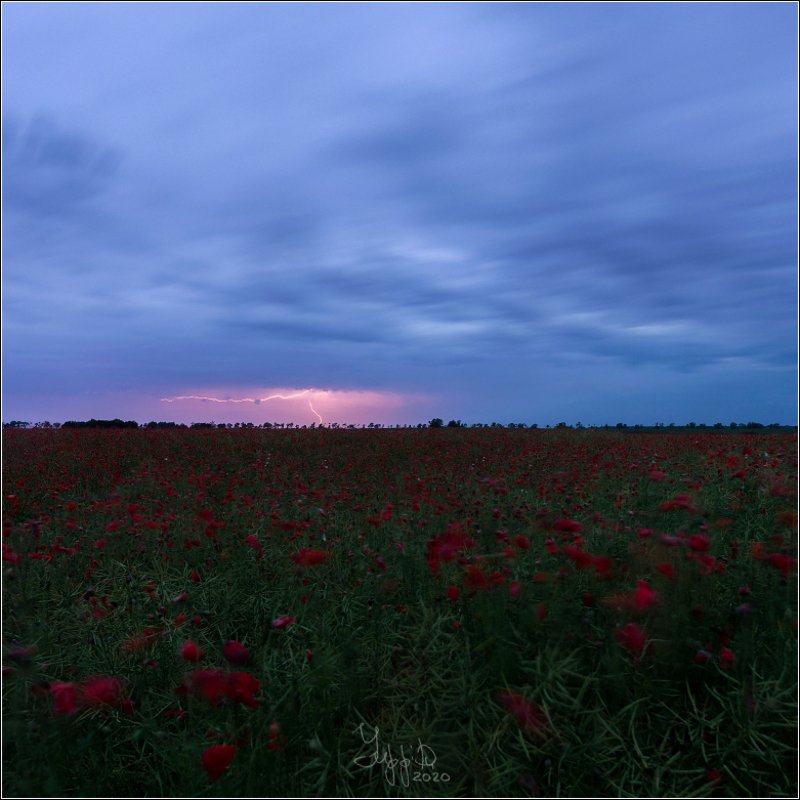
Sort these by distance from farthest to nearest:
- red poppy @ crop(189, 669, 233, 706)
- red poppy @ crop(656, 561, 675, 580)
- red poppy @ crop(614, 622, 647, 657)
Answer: red poppy @ crop(656, 561, 675, 580) → red poppy @ crop(614, 622, 647, 657) → red poppy @ crop(189, 669, 233, 706)

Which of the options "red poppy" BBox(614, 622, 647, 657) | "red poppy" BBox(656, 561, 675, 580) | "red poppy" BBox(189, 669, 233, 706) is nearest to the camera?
"red poppy" BBox(189, 669, 233, 706)

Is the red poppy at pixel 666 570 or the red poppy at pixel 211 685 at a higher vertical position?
the red poppy at pixel 666 570

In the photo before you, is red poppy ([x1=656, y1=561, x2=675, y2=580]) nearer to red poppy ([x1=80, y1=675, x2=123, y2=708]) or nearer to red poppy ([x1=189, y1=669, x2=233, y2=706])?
red poppy ([x1=189, y1=669, x2=233, y2=706])

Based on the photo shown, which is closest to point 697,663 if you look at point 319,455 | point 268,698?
point 268,698

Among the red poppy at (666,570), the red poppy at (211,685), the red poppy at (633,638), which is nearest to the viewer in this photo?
the red poppy at (211,685)

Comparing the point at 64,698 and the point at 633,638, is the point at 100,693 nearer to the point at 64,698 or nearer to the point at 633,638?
the point at 64,698

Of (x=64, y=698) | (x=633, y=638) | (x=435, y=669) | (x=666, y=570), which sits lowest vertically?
(x=435, y=669)

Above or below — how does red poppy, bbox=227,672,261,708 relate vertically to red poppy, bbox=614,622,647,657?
below

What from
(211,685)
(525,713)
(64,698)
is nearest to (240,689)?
(211,685)

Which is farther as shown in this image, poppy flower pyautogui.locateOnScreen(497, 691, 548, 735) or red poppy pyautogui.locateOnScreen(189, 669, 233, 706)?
poppy flower pyautogui.locateOnScreen(497, 691, 548, 735)

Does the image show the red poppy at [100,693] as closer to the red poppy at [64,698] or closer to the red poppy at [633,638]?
the red poppy at [64,698]

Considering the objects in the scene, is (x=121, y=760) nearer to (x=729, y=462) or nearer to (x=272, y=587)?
(x=272, y=587)

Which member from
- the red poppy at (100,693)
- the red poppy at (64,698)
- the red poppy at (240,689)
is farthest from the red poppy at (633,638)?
the red poppy at (100,693)

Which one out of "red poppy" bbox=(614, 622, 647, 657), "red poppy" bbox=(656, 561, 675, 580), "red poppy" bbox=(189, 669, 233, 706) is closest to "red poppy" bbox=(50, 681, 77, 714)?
"red poppy" bbox=(189, 669, 233, 706)
